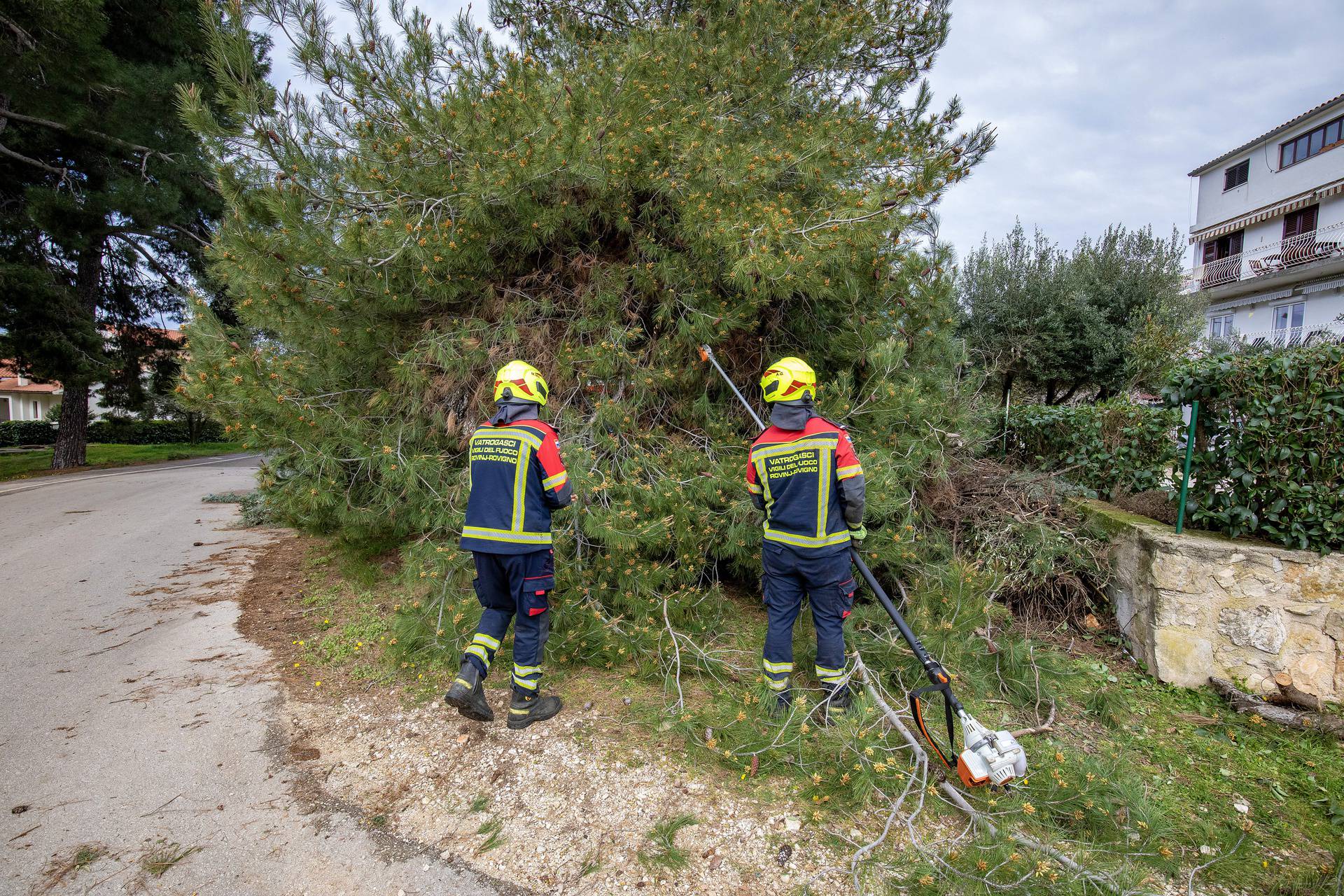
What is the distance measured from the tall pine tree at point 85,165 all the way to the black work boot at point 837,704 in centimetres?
1281

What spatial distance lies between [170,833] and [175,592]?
13.0 feet

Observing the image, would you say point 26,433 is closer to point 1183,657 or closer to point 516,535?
point 516,535

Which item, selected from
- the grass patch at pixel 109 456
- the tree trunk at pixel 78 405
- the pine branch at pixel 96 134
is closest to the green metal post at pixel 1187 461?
the grass patch at pixel 109 456

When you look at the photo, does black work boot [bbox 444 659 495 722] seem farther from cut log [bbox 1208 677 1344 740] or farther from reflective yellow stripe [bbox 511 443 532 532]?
cut log [bbox 1208 677 1344 740]

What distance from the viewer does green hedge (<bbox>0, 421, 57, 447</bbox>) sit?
23750mm

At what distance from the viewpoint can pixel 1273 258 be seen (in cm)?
2169

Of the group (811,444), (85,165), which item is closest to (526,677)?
(811,444)

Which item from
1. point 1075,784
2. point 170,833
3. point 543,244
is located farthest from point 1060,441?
point 170,833

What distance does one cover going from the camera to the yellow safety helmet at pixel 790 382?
344 centimetres

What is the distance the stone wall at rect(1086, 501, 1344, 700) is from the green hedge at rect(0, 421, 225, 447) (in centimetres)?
2541

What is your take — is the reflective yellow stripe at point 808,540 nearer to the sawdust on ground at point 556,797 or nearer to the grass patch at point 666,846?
the sawdust on ground at point 556,797

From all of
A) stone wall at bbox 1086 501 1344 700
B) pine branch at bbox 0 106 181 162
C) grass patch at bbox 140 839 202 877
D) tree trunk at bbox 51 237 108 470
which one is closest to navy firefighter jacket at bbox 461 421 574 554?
grass patch at bbox 140 839 202 877

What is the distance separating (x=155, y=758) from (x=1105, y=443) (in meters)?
6.87

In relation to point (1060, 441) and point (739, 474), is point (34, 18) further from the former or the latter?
point (1060, 441)
